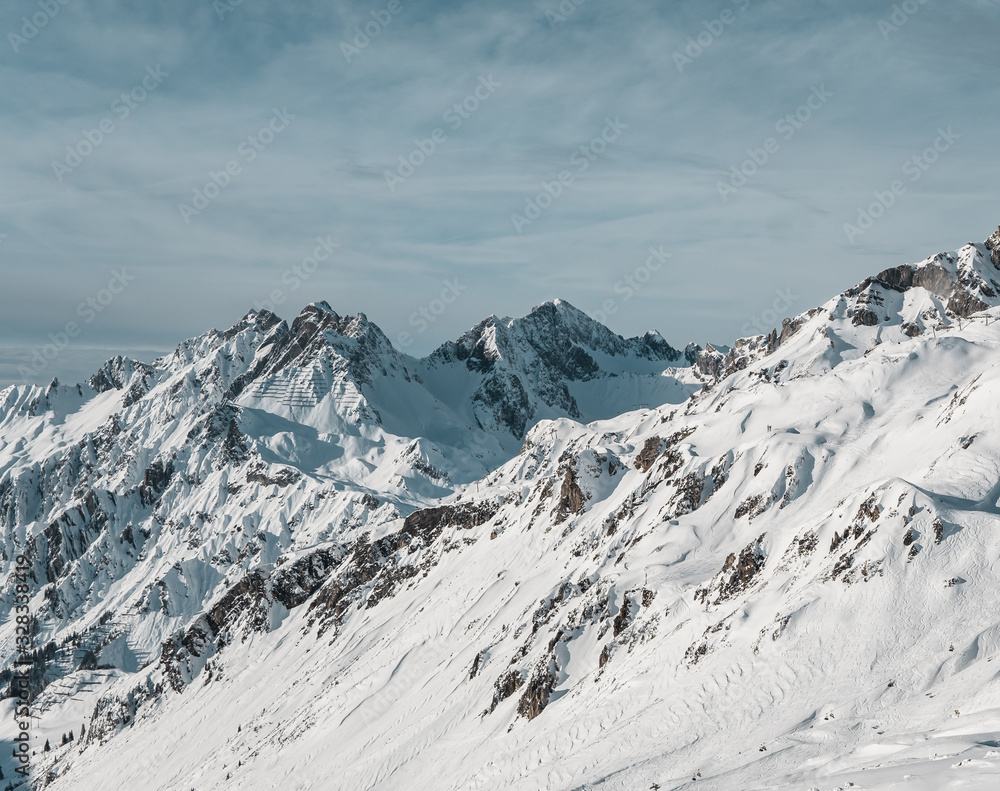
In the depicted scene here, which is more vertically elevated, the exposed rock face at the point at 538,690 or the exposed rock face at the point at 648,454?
the exposed rock face at the point at 648,454

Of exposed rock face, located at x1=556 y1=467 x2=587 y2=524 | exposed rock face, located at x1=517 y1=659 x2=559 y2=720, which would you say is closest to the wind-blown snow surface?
exposed rock face, located at x1=517 y1=659 x2=559 y2=720

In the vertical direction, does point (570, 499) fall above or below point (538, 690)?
above

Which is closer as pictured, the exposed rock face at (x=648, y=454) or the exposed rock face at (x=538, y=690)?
the exposed rock face at (x=538, y=690)

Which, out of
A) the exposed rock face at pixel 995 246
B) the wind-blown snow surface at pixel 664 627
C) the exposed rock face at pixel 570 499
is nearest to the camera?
the wind-blown snow surface at pixel 664 627

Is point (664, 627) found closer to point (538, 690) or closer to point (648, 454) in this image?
point (538, 690)

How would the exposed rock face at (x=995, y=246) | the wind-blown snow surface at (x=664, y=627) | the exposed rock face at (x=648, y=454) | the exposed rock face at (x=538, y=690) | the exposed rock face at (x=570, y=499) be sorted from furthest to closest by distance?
the exposed rock face at (x=995, y=246)
the exposed rock face at (x=648, y=454)
the exposed rock face at (x=570, y=499)
the exposed rock face at (x=538, y=690)
the wind-blown snow surface at (x=664, y=627)

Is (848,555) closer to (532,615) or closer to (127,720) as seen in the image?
(532,615)

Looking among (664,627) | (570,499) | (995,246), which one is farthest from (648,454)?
(995,246)

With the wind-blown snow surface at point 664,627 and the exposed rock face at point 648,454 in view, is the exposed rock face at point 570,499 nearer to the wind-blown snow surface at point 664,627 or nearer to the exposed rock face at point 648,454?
the wind-blown snow surface at point 664,627

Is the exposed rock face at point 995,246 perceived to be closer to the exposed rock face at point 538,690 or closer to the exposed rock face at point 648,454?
the exposed rock face at point 648,454

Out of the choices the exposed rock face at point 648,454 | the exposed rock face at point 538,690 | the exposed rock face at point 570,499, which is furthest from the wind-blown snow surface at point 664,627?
the exposed rock face at point 570,499

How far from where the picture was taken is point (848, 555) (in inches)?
2005

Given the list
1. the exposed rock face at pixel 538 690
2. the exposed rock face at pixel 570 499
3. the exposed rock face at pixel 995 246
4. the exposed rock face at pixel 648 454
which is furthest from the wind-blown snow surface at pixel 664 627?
the exposed rock face at pixel 995 246

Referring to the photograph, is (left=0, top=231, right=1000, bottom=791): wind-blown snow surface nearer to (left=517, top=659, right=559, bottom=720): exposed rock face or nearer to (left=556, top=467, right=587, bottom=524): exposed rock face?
(left=517, top=659, right=559, bottom=720): exposed rock face
